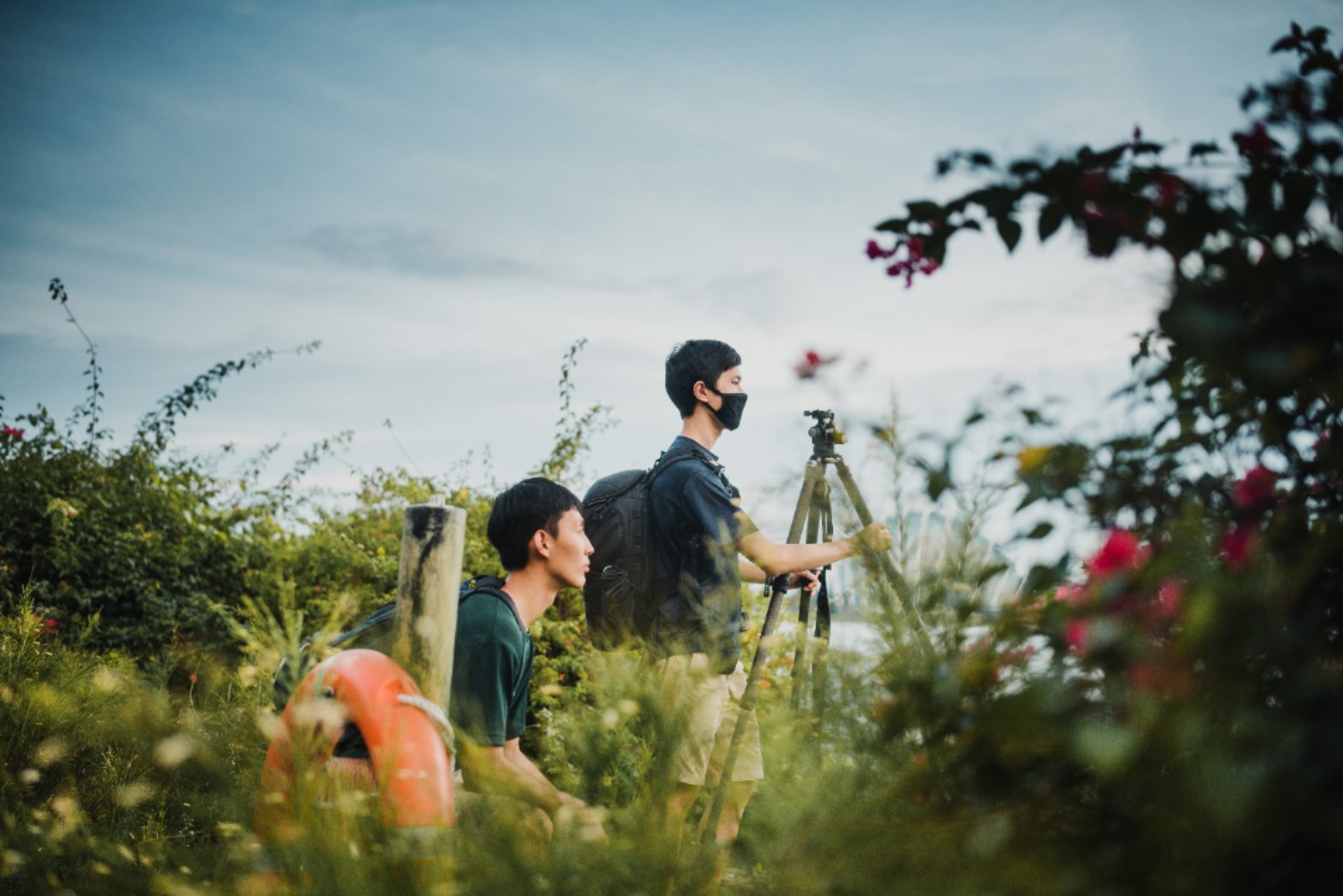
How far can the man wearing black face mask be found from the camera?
9.84 ft

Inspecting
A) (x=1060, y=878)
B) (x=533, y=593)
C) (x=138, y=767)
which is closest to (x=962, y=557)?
(x=1060, y=878)

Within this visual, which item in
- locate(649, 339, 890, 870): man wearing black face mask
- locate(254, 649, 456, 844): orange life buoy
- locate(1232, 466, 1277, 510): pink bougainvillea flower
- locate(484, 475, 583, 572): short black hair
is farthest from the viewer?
locate(649, 339, 890, 870): man wearing black face mask

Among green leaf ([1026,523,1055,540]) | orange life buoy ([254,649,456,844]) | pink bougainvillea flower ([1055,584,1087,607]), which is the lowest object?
orange life buoy ([254,649,456,844])

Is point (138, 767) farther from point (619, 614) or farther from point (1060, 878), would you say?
point (1060, 878)

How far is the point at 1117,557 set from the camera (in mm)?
1169

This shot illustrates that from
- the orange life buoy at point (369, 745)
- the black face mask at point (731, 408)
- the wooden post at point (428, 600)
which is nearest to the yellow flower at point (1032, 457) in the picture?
the orange life buoy at point (369, 745)

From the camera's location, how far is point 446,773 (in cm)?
194

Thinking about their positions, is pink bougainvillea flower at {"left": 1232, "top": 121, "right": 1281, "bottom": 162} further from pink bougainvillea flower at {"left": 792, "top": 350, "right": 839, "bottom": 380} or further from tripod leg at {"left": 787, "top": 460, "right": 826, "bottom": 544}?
tripod leg at {"left": 787, "top": 460, "right": 826, "bottom": 544}

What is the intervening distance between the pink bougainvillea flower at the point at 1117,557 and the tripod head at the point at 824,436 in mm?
2042

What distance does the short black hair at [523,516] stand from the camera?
2873 millimetres

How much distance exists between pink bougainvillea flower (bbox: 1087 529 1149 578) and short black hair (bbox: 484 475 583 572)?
6.36 ft

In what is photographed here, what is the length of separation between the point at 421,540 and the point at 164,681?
4.61 meters

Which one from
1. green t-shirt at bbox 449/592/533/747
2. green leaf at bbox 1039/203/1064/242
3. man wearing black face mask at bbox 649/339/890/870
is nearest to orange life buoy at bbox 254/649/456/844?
green t-shirt at bbox 449/592/533/747

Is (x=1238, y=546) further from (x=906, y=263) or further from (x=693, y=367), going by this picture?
(x=693, y=367)
